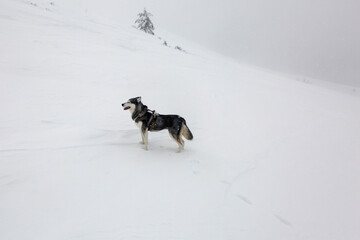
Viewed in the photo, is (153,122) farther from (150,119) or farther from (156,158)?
(156,158)

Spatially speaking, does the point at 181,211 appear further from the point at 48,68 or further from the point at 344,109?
the point at 344,109

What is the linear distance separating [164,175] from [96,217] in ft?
4.74

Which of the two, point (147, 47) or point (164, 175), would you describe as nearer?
point (164, 175)

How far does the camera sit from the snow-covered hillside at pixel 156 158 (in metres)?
2.85

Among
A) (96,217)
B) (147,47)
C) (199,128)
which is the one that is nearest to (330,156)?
(199,128)

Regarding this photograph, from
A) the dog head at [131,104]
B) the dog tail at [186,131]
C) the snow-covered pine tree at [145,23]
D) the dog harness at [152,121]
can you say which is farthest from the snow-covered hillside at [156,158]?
the snow-covered pine tree at [145,23]

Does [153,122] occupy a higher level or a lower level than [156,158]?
higher

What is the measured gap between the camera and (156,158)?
4.48 metres

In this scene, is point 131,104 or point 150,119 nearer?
point 131,104

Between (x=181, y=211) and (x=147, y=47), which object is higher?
(x=147, y=47)

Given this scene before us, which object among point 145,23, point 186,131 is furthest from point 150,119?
point 145,23

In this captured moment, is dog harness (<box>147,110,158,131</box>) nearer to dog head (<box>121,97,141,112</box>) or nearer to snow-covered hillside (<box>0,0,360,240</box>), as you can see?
dog head (<box>121,97,141,112</box>)

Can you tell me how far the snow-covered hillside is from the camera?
9.34ft

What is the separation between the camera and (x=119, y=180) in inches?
139
